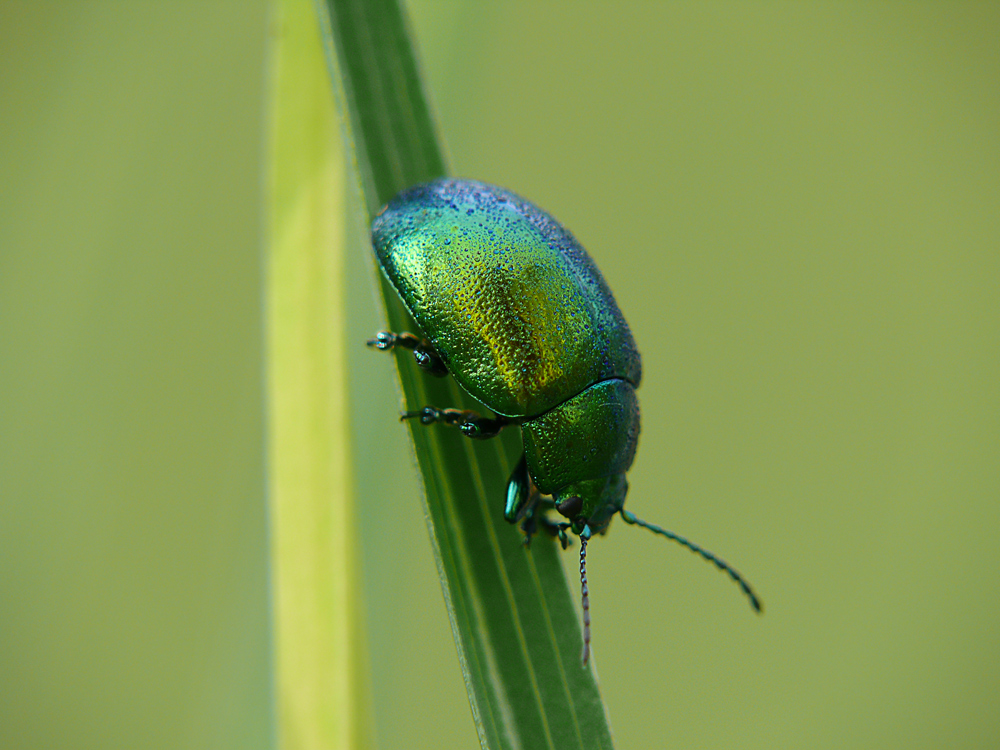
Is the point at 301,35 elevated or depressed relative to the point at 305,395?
elevated

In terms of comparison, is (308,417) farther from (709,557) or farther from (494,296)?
(709,557)

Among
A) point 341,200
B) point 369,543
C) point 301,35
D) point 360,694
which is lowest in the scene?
point 360,694

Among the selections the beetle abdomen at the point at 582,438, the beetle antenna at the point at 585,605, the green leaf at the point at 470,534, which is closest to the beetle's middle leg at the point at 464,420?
the green leaf at the point at 470,534

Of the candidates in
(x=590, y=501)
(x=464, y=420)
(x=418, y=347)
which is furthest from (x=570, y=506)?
(x=418, y=347)

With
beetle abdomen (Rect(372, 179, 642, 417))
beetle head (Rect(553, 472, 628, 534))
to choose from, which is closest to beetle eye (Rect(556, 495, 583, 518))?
beetle head (Rect(553, 472, 628, 534))

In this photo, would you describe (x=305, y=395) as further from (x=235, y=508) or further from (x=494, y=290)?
(x=235, y=508)

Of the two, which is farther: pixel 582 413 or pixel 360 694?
pixel 582 413

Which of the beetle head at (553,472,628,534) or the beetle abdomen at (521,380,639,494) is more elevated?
the beetle abdomen at (521,380,639,494)

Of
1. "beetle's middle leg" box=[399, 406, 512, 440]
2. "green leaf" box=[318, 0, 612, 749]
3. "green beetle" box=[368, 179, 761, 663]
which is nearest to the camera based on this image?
"green leaf" box=[318, 0, 612, 749]

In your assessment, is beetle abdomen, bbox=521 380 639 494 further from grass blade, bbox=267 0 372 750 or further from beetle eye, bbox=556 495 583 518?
grass blade, bbox=267 0 372 750

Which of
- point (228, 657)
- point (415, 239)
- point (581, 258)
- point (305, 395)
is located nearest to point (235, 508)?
point (228, 657)
